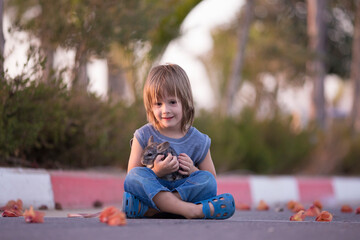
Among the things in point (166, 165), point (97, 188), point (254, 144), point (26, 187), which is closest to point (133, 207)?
point (166, 165)

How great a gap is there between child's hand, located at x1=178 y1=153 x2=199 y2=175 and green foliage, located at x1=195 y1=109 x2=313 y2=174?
452cm

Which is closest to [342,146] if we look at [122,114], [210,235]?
[122,114]

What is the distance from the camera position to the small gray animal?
11.6ft

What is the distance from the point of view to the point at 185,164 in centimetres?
362

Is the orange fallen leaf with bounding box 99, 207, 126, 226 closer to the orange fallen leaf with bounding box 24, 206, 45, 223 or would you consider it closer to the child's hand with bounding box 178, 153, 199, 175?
the orange fallen leaf with bounding box 24, 206, 45, 223

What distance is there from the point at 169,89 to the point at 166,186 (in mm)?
606

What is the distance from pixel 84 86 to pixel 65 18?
0.79 m

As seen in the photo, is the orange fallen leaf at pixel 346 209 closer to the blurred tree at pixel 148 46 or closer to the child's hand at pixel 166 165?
the child's hand at pixel 166 165

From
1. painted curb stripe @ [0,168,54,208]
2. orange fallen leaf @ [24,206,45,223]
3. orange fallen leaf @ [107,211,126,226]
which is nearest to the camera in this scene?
orange fallen leaf @ [107,211,126,226]

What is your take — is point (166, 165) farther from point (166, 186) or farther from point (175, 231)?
point (175, 231)

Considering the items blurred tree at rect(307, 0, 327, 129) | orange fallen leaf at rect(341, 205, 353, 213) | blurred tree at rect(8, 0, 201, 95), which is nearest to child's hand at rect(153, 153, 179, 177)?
orange fallen leaf at rect(341, 205, 353, 213)

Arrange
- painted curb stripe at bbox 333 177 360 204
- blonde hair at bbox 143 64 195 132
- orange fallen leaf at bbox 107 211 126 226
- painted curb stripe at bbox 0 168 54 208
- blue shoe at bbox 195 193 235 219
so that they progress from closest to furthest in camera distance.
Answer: orange fallen leaf at bbox 107 211 126 226 < blue shoe at bbox 195 193 235 219 < blonde hair at bbox 143 64 195 132 < painted curb stripe at bbox 0 168 54 208 < painted curb stripe at bbox 333 177 360 204

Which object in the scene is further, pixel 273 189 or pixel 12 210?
pixel 273 189

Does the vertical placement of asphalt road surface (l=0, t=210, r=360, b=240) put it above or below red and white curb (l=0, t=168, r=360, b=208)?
above
